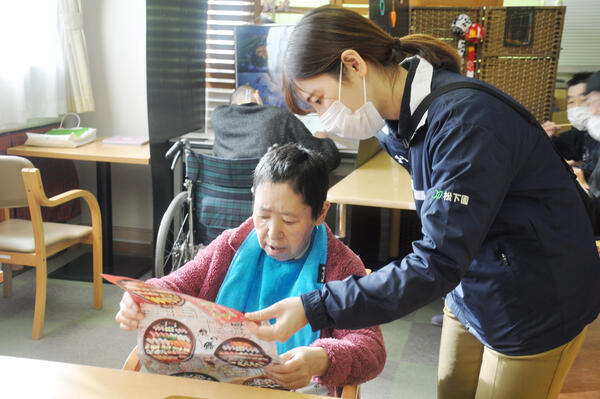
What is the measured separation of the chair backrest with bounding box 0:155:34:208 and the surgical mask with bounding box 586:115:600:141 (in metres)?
2.60

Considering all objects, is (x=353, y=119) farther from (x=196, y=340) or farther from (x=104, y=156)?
(x=104, y=156)

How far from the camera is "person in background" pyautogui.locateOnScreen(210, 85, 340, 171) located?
2867mm

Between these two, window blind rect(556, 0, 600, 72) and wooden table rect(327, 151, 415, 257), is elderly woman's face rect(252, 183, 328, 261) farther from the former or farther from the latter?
window blind rect(556, 0, 600, 72)

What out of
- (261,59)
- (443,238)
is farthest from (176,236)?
(443,238)

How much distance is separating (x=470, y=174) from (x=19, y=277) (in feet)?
10.6

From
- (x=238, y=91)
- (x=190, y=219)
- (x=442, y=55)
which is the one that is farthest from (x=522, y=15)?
(x=442, y=55)

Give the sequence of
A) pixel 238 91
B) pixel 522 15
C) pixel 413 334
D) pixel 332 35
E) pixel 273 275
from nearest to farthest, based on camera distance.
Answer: pixel 332 35 → pixel 273 275 → pixel 413 334 → pixel 522 15 → pixel 238 91

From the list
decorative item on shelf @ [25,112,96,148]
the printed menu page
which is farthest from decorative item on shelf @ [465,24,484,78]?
the printed menu page

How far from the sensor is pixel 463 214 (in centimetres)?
90

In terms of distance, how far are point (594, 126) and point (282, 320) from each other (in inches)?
90.3

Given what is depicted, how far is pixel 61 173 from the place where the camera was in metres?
3.81

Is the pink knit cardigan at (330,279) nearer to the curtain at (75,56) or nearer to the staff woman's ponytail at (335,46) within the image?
the staff woman's ponytail at (335,46)

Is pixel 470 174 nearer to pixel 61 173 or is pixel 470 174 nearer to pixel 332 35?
pixel 332 35

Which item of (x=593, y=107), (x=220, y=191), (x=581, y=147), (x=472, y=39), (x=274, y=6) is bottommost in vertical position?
(x=220, y=191)
